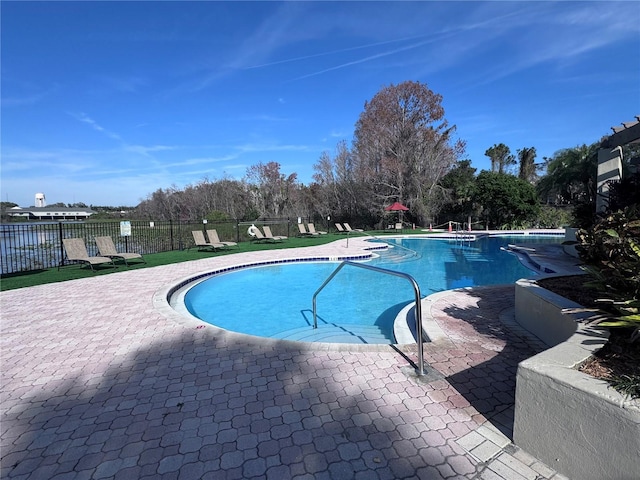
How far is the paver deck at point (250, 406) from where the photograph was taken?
1892mm

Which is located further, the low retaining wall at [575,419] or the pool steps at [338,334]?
the pool steps at [338,334]

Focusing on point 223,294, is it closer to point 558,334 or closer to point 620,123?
point 558,334

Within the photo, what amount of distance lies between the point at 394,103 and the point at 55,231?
80.5 feet

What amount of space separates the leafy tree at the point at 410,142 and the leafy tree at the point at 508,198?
3.49m

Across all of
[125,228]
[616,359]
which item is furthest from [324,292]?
[125,228]

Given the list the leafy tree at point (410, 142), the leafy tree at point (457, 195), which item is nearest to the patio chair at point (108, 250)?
the leafy tree at point (410, 142)

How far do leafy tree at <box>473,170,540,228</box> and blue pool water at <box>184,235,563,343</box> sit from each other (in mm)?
13248

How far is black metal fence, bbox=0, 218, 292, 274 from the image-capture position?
376 inches

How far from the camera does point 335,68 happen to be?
1773 cm

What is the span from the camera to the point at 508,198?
2370 centimetres

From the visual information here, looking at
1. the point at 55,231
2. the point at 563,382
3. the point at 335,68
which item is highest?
the point at 335,68

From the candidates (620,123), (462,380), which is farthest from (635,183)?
(462,380)

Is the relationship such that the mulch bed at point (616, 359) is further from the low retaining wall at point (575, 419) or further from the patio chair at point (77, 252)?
the patio chair at point (77, 252)

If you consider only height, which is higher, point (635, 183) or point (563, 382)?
point (635, 183)
